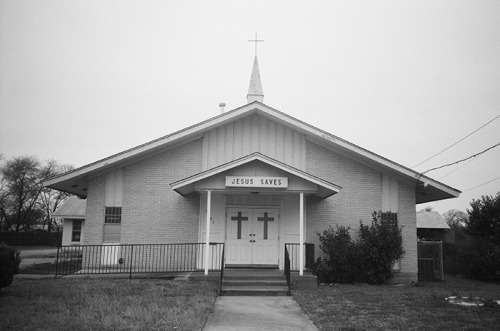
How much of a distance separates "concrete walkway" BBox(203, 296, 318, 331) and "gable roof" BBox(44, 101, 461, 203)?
6.87m

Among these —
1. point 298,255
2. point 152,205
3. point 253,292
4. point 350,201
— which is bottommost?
point 253,292

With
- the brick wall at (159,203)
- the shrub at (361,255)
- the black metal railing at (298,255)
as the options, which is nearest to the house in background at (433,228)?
the shrub at (361,255)

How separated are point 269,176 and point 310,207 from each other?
3.18 meters

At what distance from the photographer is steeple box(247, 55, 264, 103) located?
20250 millimetres

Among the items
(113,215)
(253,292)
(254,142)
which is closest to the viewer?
(253,292)

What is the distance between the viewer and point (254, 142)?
17.7 m

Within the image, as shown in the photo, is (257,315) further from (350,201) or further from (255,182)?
(350,201)

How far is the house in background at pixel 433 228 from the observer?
109ft

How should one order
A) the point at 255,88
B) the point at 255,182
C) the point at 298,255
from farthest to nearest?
the point at 255,88 < the point at 298,255 < the point at 255,182

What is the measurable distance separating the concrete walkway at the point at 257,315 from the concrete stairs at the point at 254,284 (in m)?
0.35

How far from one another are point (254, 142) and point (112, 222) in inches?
244

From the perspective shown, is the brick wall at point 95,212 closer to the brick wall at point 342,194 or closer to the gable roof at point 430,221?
the brick wall at point 342,194

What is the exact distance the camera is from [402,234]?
57.0ft

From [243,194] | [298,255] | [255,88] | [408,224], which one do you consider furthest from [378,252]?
[255,88]
